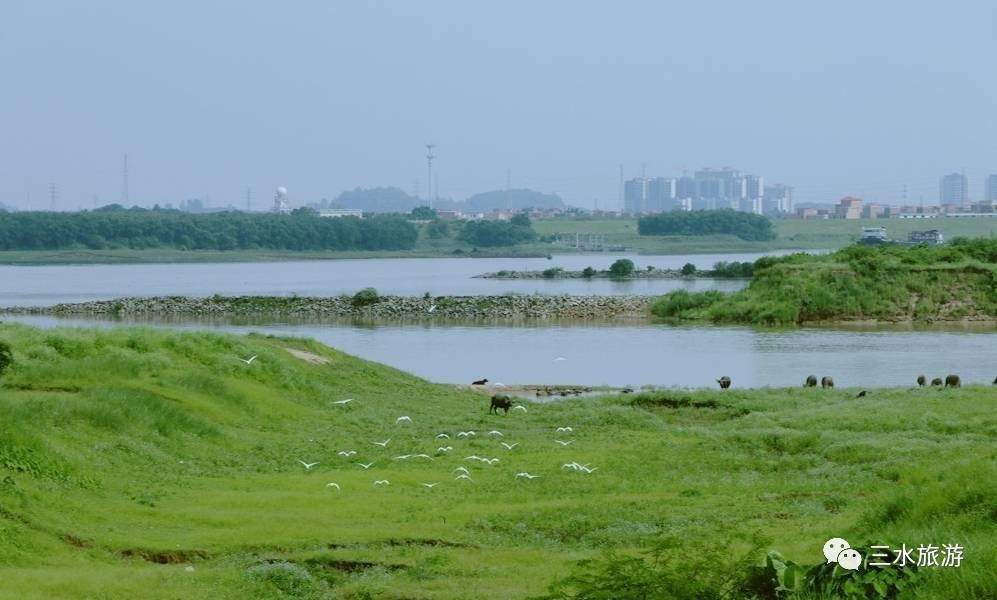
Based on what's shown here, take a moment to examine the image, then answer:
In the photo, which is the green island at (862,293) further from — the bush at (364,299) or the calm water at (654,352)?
the bush at (364,299)

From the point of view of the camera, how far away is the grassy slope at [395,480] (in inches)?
507

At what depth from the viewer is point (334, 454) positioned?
2205 cm

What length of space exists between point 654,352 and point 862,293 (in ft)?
63.8

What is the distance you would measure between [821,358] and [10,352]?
3001 cm

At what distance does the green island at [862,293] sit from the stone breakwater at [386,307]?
4097 millimetres

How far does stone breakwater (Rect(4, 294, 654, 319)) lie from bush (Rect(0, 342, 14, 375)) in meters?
48.8

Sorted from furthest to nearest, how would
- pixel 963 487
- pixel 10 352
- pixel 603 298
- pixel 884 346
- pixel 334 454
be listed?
1. pixel 603 298
2. pixel 884 346
3. pixel 10 352
4. pixel 334 454
5. pixel 963 487

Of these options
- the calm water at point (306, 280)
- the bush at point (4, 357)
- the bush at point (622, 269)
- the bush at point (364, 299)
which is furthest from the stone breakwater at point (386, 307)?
the bush at point (4, 357)

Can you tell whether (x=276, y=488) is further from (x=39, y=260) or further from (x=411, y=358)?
(x=39, y=260)

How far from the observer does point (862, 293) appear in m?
68.9

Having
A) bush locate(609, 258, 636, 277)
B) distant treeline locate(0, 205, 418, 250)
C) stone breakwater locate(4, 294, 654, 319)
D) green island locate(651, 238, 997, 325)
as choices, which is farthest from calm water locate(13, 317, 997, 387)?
distant treeline locate(0, 205, 418, 250)

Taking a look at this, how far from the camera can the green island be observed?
6794 centimetres

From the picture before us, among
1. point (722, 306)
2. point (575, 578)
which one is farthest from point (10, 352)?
point (722, 306)

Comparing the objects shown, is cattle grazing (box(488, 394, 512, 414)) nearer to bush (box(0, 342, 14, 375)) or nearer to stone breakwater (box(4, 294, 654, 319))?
bush (box(0, 342, 14, 375))
